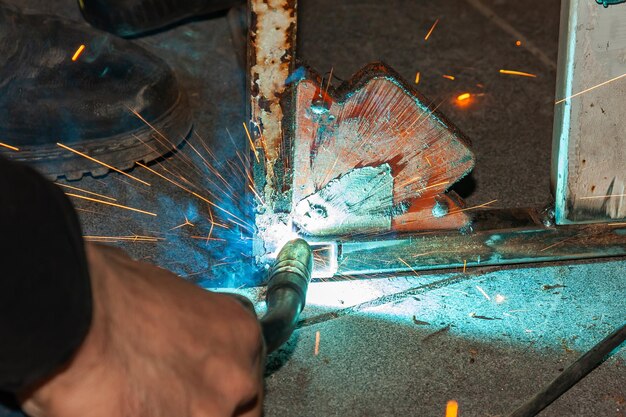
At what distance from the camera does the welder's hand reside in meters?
1.17

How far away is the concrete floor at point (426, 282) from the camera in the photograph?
72.5 inches

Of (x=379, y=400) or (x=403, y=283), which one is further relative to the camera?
(x=403, y=283)

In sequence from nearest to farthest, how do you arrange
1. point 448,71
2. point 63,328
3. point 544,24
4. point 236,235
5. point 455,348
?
point 63,328, point 455,348, point 236,235, point 448,71, point 544,24

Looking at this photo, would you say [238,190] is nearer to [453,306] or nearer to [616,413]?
[453,306]

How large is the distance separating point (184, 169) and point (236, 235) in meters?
0.37

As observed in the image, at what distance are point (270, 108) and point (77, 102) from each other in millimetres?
832

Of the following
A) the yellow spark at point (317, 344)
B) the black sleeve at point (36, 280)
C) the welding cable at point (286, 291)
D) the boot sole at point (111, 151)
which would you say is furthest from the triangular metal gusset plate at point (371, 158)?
the black sleeve at point (36, 280)

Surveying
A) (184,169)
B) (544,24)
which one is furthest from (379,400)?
(544,24)

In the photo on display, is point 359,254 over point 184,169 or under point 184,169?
under

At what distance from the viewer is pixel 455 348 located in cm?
195

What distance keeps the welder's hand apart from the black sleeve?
61 mm

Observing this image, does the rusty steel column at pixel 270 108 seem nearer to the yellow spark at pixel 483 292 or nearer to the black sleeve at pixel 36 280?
the yellow spark at pixel 483 292

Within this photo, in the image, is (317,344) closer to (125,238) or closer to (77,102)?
(125,238)

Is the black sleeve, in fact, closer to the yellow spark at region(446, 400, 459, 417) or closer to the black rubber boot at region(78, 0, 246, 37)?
the yellow spark at region(446, 400, 459, 417)
